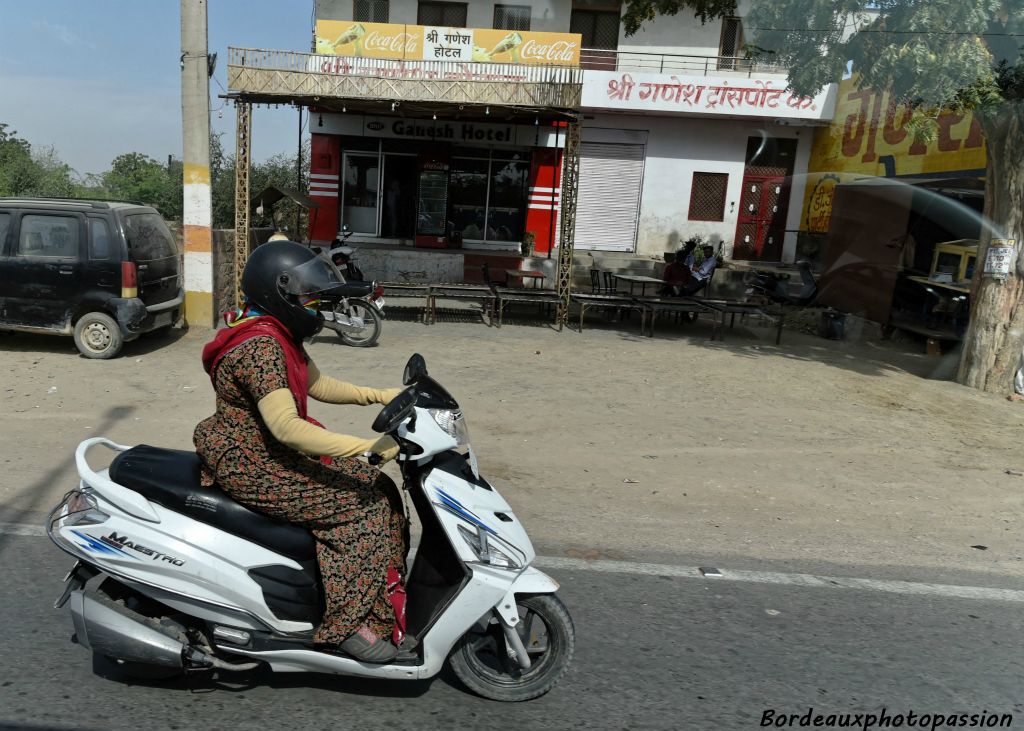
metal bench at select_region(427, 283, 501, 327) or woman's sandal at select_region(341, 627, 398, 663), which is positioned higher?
metal bench at select_region(427, 283, 501, 327)

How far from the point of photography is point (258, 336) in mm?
2842

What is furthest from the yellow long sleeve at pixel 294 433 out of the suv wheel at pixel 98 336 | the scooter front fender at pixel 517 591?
the suv wheel at pixel 98 336

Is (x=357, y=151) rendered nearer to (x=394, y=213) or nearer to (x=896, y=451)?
(x=394, y=213)

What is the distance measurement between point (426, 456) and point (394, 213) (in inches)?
725

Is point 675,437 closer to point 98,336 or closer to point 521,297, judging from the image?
point 521,297

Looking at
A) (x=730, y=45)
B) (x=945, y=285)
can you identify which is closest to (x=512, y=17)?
(x=730, y=45)

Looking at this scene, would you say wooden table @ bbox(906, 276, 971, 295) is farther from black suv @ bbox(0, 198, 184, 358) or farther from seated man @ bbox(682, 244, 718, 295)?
black suv @ bbox(0, 198, 184, 358)

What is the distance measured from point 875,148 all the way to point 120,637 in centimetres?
1696

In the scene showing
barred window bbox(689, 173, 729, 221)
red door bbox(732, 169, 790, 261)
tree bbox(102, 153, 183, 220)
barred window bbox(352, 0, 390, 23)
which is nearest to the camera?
barred window bbox(352, 0, 390, 23)

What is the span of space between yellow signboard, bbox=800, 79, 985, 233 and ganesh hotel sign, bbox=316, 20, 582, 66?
6408mm

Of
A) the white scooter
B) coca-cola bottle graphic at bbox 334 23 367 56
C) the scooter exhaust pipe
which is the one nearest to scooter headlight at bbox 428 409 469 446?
the white scooter

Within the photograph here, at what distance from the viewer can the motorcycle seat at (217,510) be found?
2971 millimetres

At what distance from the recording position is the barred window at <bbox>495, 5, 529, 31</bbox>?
65.2 feet

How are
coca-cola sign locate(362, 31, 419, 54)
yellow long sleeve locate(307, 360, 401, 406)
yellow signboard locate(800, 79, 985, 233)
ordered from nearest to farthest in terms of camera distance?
yellow long sleeve locate(307, 360, 401, 406), yellow signboard locate(800, 79, 985, 233), coca-cola sign locate(362, 31, 419, 54)
